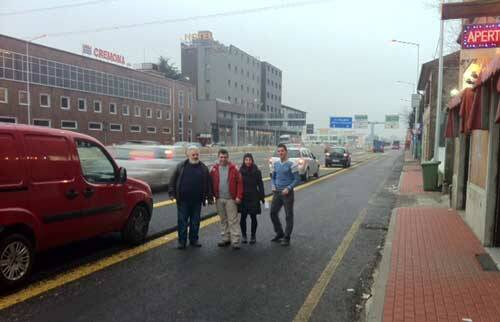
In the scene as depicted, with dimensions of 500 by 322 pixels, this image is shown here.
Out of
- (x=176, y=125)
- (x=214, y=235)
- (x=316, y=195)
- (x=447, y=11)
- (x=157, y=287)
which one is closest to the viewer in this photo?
(x=157, y=287)

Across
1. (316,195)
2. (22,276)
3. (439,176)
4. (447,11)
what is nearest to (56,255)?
(22,276)

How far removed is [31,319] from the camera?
4195 mm

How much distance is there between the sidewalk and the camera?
437cm

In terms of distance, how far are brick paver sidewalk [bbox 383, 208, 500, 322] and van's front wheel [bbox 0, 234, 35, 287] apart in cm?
401

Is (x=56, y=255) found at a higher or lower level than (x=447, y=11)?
lower

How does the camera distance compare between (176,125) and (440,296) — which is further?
(176,125)

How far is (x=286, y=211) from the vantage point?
746 cm

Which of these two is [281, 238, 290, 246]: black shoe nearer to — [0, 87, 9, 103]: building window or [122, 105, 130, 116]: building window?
[0, 87, 9, 103]: building window

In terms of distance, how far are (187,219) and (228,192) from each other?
2.59 ft

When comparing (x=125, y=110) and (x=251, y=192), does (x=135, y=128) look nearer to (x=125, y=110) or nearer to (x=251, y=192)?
(x=125, y=110)

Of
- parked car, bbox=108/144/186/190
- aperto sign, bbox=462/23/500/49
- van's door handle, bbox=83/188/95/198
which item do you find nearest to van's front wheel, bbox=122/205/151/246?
van's door handle, bbox=83/188/95/198

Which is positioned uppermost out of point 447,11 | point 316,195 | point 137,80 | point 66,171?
point 137,80

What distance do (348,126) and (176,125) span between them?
31605 millimetres

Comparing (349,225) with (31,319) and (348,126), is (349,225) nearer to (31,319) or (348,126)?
Answer: (31,319)
